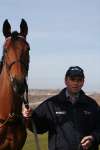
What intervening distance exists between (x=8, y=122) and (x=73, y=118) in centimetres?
105

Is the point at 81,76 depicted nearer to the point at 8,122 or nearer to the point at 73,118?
the point at 73,118

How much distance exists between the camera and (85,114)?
7.52 m

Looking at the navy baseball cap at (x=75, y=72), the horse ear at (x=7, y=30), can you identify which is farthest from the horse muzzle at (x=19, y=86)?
the horse ear at (x=7, y=30)

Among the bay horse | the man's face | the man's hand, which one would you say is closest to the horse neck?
the bay horse

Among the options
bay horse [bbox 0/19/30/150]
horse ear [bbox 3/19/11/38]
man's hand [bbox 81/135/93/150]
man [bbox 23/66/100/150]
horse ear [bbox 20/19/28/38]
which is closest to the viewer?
man's hand [bbox 81/135/93/150]

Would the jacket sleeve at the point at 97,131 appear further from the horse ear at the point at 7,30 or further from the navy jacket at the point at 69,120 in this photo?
the horse ear at the point at 7,30

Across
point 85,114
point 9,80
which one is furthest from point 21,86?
point 85,114

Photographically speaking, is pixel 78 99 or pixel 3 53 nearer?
pixel 78 99

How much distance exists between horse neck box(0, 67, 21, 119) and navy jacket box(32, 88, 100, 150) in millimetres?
407

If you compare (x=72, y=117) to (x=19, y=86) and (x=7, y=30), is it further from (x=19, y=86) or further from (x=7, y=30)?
(x=7, y=30)

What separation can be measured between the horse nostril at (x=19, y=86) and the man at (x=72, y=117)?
38 centimetres

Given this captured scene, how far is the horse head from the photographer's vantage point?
7422 mm

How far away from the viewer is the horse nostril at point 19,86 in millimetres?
7340

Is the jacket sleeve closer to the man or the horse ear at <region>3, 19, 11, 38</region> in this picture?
the man
